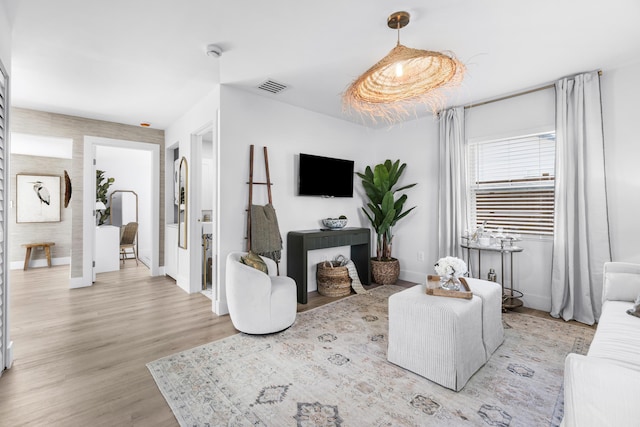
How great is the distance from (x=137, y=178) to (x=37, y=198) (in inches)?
69.9

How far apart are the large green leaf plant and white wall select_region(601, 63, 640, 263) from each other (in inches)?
80.9

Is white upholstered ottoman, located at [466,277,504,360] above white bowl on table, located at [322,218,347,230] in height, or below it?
below

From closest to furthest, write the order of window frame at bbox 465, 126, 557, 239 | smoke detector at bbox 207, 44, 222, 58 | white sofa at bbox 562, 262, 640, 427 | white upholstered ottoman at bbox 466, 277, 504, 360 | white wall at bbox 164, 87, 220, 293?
white sofa at bbox 562, 262, 640, 427
white upholstered ottoman at bbox 466, 277, 504, 360
smoke detector at bbox 207, 44, 222, 58
window frame at bbox 465, 126, 557, 239
white wall at bbox 164, 87, 220, 293

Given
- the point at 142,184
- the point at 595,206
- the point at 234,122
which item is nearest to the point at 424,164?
the point at 595,206

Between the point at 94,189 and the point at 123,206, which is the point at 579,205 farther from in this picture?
the point at 123,206

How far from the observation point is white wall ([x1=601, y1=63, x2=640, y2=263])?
2674mm

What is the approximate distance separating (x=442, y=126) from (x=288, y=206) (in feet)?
7.75

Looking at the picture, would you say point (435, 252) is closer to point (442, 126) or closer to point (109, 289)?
point (442, 126)

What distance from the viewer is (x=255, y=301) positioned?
8.18 ft

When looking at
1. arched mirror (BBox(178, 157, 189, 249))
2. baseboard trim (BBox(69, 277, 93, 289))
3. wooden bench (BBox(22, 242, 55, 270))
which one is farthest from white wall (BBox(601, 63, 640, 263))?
wooden bench (BBox(22, 242, 55, 270))

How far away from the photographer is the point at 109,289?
404 cm

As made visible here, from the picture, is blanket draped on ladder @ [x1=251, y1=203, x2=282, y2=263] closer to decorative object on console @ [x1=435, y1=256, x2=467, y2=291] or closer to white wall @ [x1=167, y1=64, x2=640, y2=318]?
white wall @ [x1=167, y1=64, x2=640, y2=318]

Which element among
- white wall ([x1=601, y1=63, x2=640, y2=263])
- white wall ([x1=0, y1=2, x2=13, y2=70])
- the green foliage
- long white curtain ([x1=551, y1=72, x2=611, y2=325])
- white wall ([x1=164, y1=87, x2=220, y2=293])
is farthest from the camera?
the green foliage

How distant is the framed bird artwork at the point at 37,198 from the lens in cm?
557
